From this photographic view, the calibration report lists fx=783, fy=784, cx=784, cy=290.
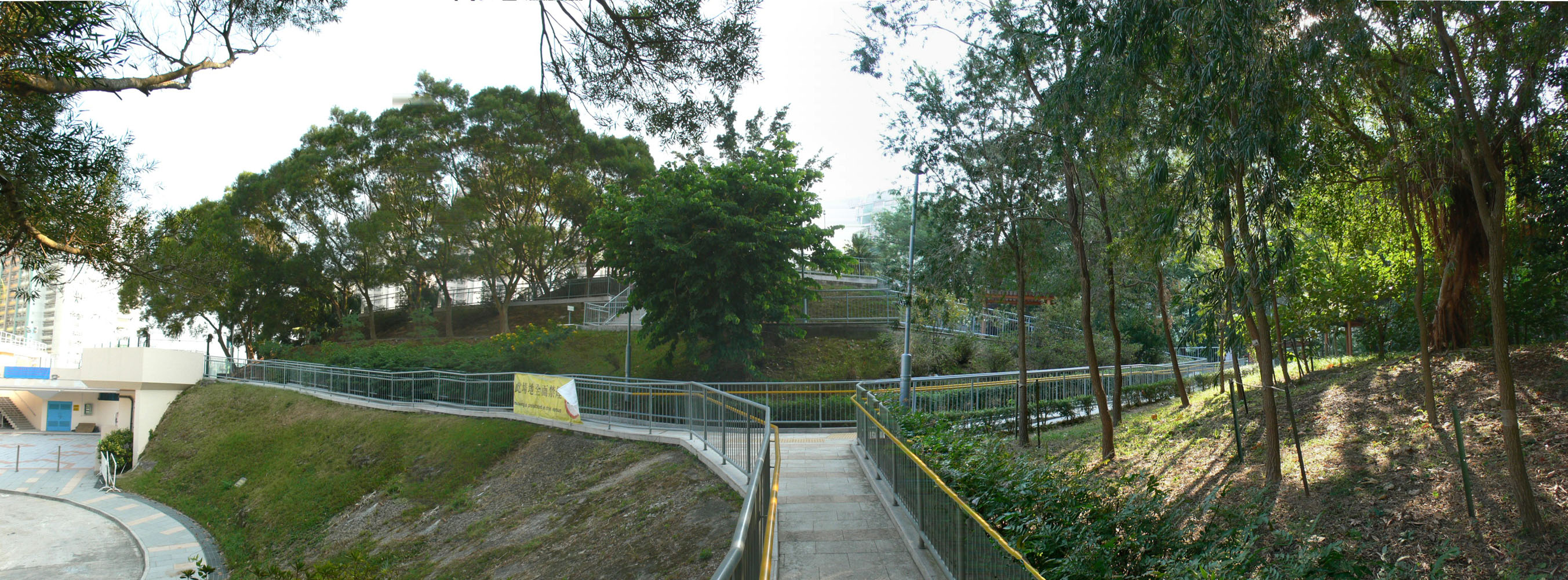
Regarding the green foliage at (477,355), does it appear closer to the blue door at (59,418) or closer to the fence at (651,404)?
the fence at (651,404)

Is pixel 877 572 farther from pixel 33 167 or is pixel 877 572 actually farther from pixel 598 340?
pixel 598 340

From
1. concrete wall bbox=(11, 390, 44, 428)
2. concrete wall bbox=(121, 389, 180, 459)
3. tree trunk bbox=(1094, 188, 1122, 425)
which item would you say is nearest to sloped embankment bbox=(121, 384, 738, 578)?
concrete wall bbox=(121, 389, 180, 459)

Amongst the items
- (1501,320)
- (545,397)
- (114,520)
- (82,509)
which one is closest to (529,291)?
(82,509)

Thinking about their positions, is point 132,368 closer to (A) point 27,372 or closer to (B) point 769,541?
(A) point 27,372

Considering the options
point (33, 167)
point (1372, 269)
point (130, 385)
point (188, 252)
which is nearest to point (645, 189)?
point (188, 252)

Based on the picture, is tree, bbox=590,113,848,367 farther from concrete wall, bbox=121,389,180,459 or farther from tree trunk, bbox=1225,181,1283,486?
concrete wall, bbox=121,389,180,459

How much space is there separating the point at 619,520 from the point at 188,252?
9322 mm

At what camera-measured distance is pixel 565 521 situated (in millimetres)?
13062

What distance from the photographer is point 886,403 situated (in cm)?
1088

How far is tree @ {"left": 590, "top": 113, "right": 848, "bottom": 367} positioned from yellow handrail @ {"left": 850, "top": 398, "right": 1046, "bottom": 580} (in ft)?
41.9

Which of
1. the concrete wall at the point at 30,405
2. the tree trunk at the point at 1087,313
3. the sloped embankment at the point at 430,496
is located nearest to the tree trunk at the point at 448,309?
the sloped embankment at the point at 430,496

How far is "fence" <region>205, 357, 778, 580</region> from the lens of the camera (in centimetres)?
497

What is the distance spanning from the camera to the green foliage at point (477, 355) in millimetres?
27500

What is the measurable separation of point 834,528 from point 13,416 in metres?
63.2
